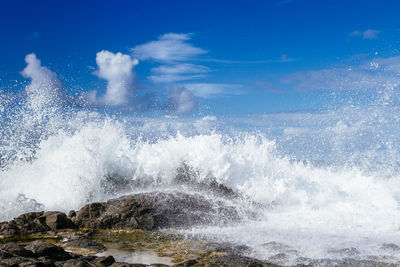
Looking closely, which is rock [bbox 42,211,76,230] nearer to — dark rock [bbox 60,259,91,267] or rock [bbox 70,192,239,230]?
rock [bbox 70,192,239,230]

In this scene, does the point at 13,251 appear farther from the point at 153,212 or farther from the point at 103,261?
the point at 153,212

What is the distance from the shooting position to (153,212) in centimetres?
1011

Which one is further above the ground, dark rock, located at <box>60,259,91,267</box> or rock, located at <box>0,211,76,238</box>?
rock, located at <box>0,211,76,238</box>

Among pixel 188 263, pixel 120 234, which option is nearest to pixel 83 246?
pixel 120 234

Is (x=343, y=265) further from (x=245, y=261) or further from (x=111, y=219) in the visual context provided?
(x=111, y=219)

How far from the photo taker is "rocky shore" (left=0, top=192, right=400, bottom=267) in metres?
6.21

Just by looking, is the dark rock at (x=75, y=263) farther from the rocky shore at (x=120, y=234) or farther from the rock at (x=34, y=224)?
the rock at (x=34, y=224)

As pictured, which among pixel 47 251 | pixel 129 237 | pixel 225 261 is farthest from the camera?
pixel 129 237

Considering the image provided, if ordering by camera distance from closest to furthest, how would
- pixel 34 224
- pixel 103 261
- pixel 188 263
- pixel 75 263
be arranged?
pixel 75 263, pixel 103 261, pixel 188 263, pixel 34 224

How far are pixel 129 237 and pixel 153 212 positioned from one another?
54.6 inches

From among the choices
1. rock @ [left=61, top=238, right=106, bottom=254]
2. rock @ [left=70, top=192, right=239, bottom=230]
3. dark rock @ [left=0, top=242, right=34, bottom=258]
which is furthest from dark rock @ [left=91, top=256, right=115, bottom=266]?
rock @ [left=70, top=192, right=239, bottom=230]

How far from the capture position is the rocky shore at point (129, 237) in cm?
621

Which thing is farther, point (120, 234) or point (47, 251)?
point (120, 234)

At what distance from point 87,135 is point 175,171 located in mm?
3575
